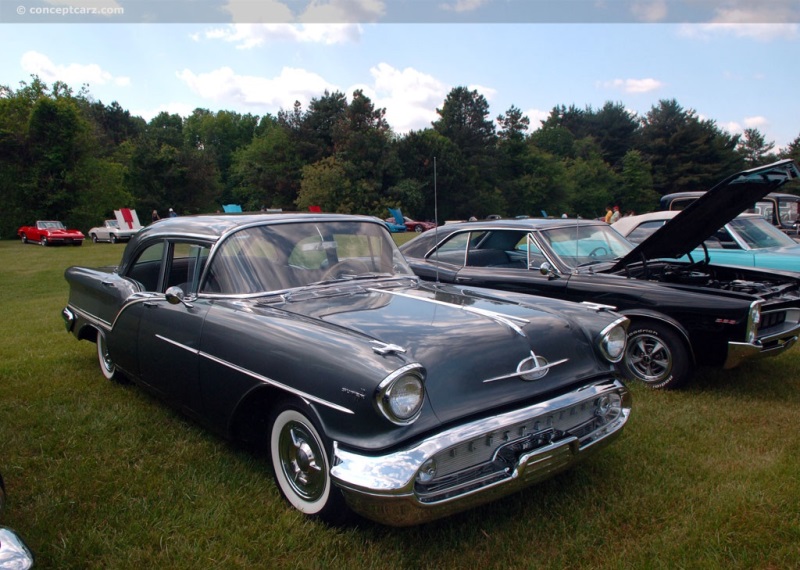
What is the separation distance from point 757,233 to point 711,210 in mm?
3966

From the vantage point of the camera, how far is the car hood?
260cm

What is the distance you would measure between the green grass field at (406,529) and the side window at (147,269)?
38.2 inches

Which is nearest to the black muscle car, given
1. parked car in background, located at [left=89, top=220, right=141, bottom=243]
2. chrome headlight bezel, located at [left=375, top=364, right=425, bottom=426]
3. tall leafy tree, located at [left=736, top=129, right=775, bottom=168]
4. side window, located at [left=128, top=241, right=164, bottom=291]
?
side window, located at [left=128, top=241, right=164, bottom=291]

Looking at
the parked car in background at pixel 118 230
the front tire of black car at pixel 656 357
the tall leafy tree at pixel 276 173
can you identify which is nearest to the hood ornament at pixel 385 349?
the front tire of black car at pixel 656 357

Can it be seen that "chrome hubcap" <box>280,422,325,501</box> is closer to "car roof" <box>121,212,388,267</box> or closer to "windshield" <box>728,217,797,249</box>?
"car roof" <box>121,212,388,267</box>

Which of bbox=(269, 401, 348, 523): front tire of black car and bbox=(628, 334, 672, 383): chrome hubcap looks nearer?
bbox=(269, 401, 348, 523): front tire of black car

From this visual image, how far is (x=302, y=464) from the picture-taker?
2.82 m

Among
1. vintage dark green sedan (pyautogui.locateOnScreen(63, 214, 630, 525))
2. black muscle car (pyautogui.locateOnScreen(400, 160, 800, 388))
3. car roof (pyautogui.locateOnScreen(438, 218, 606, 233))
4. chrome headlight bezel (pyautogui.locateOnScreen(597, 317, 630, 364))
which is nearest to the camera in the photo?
vintage dark green sedan (pyautogui.locateOnScreen(63, 214, 630, 525))

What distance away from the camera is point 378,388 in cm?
236

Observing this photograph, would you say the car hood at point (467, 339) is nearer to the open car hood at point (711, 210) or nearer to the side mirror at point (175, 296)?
the side mirror at point (175, 296)

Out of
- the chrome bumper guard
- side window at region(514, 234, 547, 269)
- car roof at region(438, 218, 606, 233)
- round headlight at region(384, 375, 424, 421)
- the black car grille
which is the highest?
car roof at region(438, 218, 606, 233)

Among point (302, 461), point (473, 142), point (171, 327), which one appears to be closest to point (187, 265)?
point (171, 327)

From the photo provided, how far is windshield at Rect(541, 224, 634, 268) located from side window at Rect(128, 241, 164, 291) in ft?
12.0

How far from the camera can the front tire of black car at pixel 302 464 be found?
263 cm
